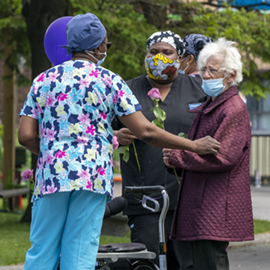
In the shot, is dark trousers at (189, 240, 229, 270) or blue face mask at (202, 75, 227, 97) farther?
blue face mask at (202, 75, 227, 97)

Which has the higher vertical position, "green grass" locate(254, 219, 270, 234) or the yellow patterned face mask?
the yellow patterned face mask

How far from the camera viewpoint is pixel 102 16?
10.6m

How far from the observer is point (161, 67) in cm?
437

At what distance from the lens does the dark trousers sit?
3.54 metres

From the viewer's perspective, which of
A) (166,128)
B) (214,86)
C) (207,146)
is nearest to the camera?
(207,146)

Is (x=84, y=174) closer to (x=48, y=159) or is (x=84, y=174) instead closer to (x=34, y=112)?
(x=48, y=159)

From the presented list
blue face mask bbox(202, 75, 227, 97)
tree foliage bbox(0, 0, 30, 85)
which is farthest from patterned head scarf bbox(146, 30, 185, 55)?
tree foliage bbox(0, 0, 30, 85)

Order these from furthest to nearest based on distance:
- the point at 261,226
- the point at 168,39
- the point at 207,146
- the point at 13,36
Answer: the point at 13,36
the point at 261,226
the point at 168,39
the point at 207,146

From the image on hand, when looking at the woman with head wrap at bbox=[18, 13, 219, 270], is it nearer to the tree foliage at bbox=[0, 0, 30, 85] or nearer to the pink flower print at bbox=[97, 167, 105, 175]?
the pink flower print at bbox=[97, 167, 105, 175]

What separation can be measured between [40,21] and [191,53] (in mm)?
5642

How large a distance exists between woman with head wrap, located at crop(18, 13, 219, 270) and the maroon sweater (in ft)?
1.78

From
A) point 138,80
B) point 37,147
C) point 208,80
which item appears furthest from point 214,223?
point 138,80

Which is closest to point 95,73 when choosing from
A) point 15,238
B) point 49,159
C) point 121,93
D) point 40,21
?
point 121,93

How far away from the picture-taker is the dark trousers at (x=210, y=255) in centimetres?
354
